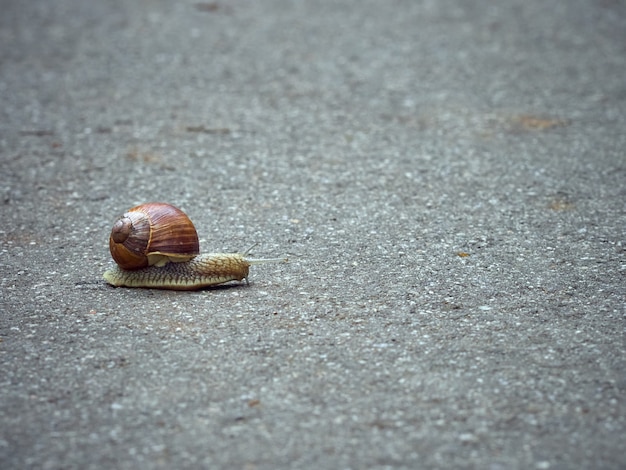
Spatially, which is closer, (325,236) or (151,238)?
(151,238)

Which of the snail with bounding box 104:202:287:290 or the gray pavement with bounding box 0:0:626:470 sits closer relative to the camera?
the gray pavement with bounding box 0:0:626:470

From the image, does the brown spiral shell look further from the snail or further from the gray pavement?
the gray pavement

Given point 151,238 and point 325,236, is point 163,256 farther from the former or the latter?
point 325,236

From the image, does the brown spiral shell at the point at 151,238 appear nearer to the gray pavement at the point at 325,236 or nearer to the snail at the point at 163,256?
the snail at the point at 163,256

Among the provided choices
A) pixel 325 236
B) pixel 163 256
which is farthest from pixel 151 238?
pixel 325 236

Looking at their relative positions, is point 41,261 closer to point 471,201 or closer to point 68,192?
point 68,192

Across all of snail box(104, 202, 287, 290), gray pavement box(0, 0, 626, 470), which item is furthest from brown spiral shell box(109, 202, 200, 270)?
gray pavement box(0, 0, 626, 470)
